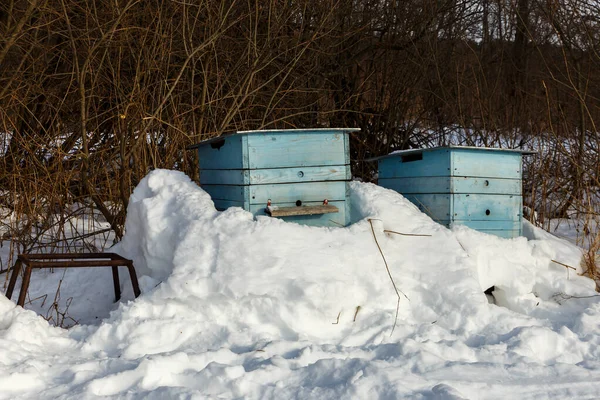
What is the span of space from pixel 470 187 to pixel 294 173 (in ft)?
5.15

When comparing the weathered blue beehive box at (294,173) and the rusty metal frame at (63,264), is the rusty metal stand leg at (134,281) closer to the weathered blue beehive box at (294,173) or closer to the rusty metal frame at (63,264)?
the rusty metal frame at (63,264)

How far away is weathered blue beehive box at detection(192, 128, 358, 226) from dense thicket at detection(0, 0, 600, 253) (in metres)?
1.57

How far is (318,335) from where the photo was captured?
4059 mm

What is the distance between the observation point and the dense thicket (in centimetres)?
651

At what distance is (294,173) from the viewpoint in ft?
15.8

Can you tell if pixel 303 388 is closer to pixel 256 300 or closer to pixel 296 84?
pixel 256 300

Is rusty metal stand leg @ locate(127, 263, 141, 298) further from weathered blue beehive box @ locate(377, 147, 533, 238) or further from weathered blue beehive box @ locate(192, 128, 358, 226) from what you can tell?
weathered blue beehive box @ locate(377, 147, 533, 238)

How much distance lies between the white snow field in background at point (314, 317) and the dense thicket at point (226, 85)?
4.86ft

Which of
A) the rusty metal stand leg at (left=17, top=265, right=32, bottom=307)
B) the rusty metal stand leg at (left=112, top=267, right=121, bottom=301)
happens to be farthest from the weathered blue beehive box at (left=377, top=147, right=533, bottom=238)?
the rusty metal stand leg at (left=17, top=265, right=32, bottom=307)

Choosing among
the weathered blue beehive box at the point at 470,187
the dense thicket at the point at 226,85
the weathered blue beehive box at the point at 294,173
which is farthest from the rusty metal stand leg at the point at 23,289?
the weathered blue beehive box at the point at 470,187

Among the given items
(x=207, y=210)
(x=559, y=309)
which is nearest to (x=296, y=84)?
(x=207, y=210)

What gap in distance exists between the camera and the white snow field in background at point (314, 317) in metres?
3.14

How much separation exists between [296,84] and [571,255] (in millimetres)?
4979

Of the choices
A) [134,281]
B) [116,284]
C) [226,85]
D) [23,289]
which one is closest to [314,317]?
[134,281]
